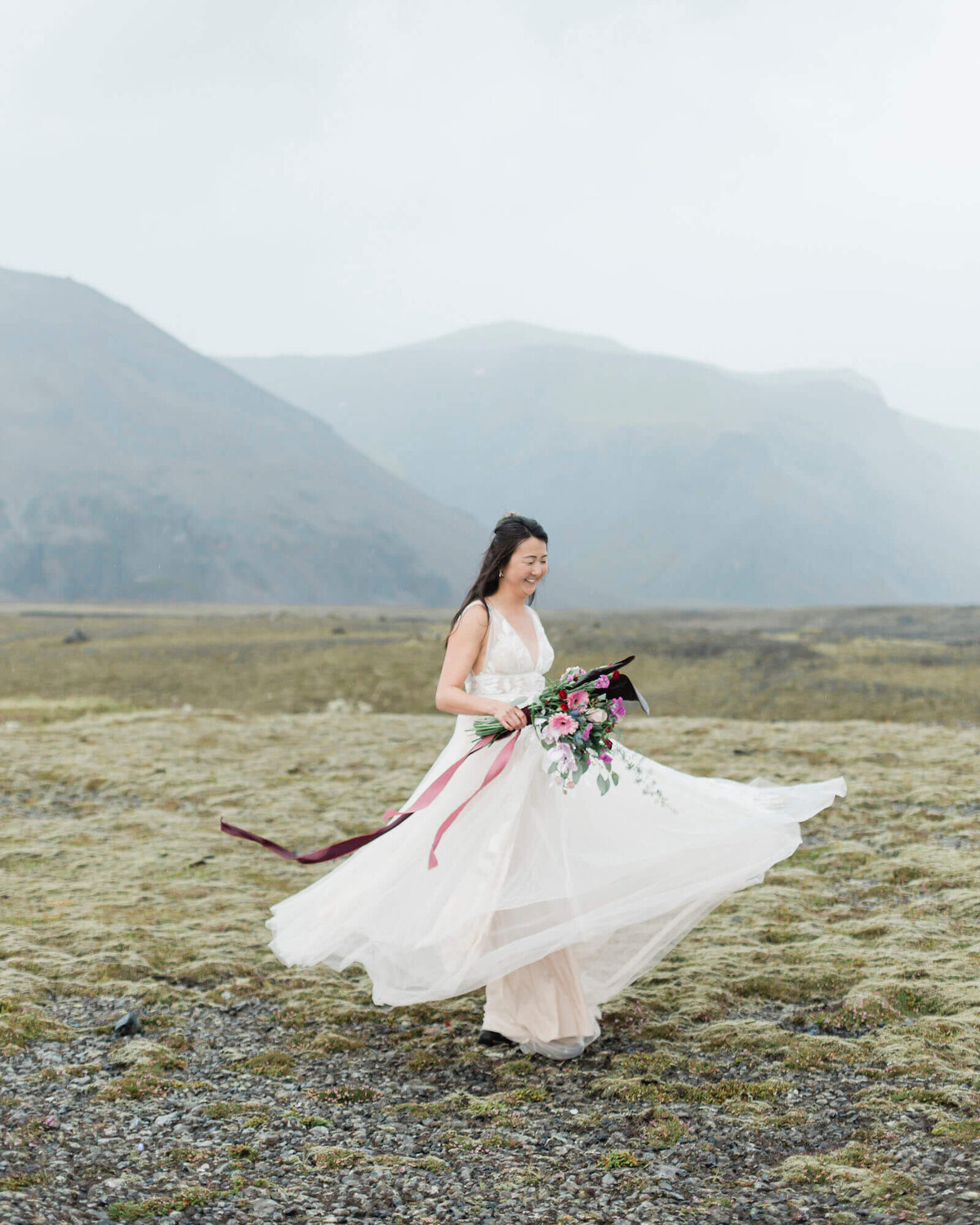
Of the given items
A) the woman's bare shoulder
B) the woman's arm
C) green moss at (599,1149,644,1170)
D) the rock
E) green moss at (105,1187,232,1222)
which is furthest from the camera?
the rock

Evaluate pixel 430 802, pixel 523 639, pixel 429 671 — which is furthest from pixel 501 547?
pixel 429 671

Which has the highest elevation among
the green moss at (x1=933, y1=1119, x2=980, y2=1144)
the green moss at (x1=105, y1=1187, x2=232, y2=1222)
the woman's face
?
the woman's face

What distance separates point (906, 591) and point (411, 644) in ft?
554

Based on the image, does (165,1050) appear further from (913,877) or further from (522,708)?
(913,877)

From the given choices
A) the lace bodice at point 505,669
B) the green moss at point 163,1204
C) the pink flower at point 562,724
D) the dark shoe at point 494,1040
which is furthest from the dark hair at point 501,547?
the green moss at point 163,1204

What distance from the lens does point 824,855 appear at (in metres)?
9.82

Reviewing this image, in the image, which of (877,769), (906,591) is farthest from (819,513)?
(877,769)

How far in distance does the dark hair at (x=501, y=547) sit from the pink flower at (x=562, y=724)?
758 millimetres

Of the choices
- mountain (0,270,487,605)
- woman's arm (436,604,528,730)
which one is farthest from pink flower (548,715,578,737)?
mountain (0,270,487,605)

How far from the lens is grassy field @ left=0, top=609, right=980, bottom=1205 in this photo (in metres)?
5.69

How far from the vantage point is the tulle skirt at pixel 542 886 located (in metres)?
5.23

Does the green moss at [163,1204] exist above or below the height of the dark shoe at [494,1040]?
above

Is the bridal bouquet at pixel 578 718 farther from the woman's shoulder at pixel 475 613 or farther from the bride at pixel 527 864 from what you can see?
the woman's shoulder at pixel 475 613

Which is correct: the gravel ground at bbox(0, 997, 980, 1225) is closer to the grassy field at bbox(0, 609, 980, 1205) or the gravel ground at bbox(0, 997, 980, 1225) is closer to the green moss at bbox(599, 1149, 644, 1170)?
the green moss at bbox(599, 1149, 644, 1170)
